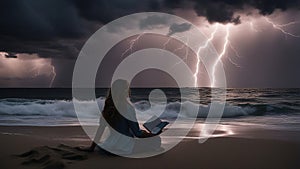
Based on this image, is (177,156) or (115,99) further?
(177,156)

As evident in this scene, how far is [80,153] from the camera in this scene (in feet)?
15.1

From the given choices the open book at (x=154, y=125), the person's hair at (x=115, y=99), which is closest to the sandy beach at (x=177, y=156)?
the open book at (x=154, y=125)

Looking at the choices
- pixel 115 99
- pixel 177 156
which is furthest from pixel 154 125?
pixel 115 99

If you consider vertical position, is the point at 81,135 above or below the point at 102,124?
below

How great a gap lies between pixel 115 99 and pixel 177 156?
1.44 meters

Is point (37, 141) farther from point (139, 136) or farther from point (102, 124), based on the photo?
point (139, 136)

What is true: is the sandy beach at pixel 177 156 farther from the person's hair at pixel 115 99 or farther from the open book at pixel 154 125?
the person's hair at pixel 115 99

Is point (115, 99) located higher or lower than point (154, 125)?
higher

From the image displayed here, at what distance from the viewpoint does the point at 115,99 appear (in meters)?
4.67

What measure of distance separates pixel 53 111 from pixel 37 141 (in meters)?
9.56

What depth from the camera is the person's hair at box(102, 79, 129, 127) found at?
4.64m

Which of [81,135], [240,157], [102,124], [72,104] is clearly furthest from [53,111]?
[240,157]

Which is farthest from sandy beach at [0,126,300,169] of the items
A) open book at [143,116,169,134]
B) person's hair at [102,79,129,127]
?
person's hair at [102,79,129,127]

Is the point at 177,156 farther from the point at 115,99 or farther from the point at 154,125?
the point at 115,99
